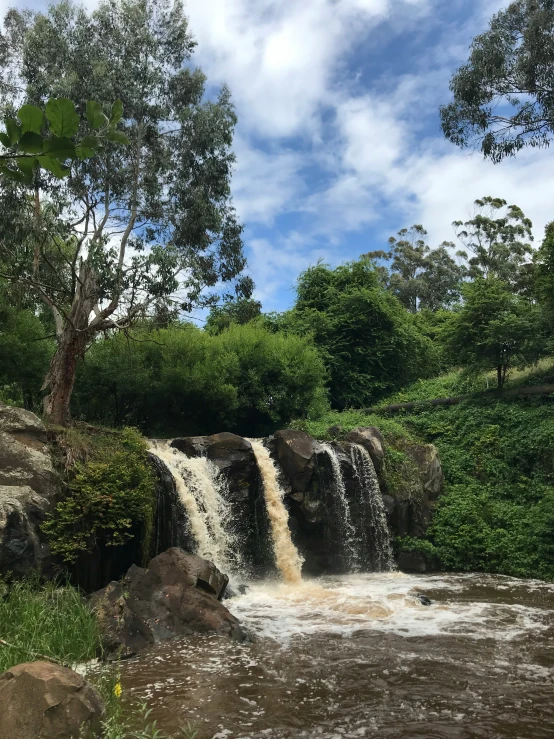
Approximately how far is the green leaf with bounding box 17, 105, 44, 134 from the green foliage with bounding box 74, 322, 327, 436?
54.2 ft

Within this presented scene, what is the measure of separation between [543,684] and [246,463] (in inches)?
311

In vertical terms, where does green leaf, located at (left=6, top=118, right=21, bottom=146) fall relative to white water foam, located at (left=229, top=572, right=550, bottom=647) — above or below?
above

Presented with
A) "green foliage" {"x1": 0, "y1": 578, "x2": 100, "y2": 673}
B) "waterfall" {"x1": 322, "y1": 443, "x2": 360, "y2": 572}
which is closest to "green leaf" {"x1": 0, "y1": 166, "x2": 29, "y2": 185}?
"green foliage" {"x1": 0, "y1": 578, "x2": 100, "y2": 673}

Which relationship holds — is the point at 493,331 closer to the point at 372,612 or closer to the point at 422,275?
the point at 372,612

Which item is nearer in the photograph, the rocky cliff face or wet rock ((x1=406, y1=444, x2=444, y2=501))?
the rocky cliff face

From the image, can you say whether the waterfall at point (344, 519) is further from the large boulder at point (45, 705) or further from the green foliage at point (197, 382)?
the large boulder at point (45, 705)

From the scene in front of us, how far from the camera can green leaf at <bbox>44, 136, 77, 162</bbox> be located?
1417 mm

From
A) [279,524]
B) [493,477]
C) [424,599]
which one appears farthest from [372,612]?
[493,477]

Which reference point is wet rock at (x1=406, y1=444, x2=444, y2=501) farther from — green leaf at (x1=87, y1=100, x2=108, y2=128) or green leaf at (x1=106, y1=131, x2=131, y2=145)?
green leaf at (x1=87, y1=100, x2=108, y2=128)

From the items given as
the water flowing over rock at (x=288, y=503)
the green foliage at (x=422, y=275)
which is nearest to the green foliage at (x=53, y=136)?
the water flowing over rock at (x=288, y=503)

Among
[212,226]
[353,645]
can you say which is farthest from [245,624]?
[212,226]

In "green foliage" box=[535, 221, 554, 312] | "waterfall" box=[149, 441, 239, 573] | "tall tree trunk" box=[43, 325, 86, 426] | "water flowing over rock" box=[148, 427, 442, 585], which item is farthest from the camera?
"green foliage" box=[535, 221, 554, 312]

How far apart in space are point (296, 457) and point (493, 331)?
28.8ft

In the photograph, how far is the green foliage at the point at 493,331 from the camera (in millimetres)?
18188
